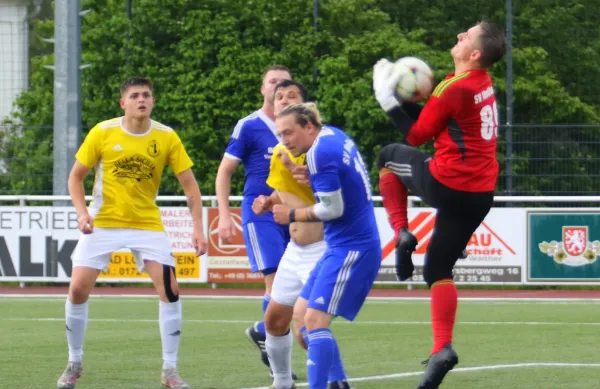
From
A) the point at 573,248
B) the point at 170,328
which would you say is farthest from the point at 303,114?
the point at 573,248

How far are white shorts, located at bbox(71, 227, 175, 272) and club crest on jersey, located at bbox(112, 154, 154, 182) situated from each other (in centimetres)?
36

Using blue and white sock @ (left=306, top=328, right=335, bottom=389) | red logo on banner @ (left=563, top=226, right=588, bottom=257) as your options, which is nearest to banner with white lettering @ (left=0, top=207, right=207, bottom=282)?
red logo on banner @ (left=563, top=226, right=588, bottom=257)

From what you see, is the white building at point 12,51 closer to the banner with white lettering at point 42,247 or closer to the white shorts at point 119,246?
the banner with white lettering at point 42,247

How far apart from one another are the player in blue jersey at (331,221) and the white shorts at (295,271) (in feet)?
1.90

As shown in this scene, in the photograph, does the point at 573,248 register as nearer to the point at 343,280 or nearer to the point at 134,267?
the point at 134,267

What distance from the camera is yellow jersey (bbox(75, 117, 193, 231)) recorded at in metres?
9.34

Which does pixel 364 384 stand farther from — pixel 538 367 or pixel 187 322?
pixel 187 322

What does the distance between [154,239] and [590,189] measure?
12.2 metres

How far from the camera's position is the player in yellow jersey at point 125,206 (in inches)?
366

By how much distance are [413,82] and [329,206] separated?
0.92 meters

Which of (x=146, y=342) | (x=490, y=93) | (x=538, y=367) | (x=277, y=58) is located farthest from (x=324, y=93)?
(x=490, y=93)

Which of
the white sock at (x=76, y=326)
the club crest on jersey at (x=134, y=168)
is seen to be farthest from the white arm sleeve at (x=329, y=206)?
the white sock at (x=76, y=326)

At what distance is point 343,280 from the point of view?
25.1 ft

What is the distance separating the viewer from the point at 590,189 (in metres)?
20.4
